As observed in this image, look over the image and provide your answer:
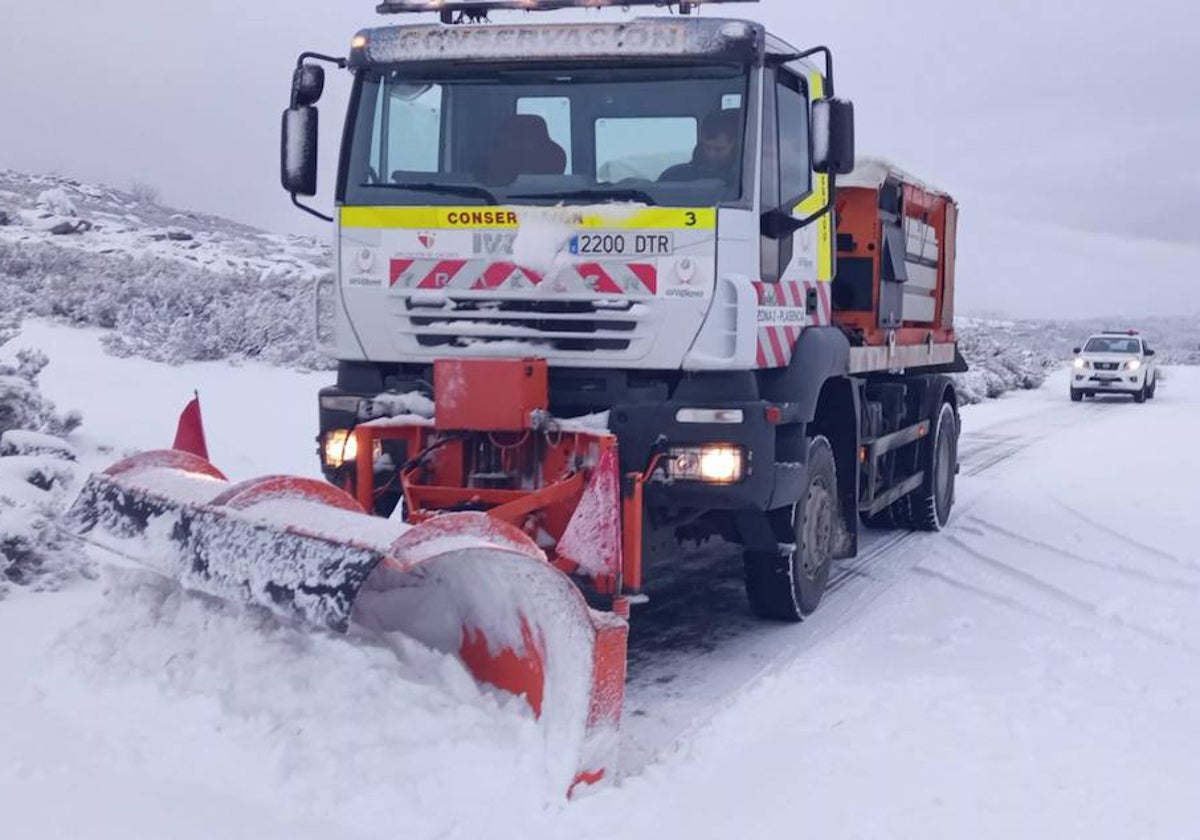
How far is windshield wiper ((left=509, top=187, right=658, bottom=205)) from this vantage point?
612 centimetres

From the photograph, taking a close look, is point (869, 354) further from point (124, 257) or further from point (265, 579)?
point (124, 257)

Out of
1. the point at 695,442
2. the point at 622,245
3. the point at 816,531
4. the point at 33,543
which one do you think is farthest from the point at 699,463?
the point at 33,543

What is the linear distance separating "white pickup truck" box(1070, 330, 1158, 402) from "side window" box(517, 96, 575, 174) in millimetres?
26128

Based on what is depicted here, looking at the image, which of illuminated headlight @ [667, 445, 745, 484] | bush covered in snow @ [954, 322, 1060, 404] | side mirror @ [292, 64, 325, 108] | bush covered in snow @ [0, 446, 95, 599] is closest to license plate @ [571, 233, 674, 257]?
illuminated headlight @ [667, 445, 745, 484]

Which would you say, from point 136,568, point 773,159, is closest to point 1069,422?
point 773,159

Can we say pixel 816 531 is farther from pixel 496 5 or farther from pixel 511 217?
pixel 496 5

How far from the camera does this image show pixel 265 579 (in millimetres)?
4406

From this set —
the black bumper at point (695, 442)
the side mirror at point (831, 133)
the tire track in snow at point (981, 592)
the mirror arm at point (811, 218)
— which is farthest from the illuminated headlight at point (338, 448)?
the tire track in snow at point (981, 592)

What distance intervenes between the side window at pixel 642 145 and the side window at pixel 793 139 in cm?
54

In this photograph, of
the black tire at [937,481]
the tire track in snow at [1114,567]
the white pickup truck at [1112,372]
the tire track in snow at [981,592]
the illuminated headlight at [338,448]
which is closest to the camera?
the illuminated headlight at [338,448]

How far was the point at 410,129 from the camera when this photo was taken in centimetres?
658

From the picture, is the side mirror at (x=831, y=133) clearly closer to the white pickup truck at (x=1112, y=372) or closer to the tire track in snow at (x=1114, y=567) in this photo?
the tire track in snow at (x=1114, y=567)

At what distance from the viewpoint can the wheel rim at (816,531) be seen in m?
7.05

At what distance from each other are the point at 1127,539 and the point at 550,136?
6036mm
